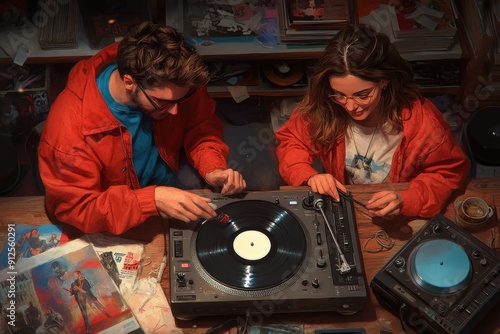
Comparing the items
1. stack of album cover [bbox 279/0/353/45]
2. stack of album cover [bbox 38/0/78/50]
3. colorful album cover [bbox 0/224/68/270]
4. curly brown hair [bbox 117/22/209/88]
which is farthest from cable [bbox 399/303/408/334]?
stack of album cover [bbox 38/0/78/50]

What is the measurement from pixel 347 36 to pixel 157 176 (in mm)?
941

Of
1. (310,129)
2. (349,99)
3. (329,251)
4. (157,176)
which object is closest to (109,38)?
(157,176)

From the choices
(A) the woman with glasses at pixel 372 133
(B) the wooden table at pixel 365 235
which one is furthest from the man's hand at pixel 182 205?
(A) the woman with glasses at pixel 372 133

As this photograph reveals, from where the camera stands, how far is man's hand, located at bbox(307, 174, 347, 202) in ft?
7.67

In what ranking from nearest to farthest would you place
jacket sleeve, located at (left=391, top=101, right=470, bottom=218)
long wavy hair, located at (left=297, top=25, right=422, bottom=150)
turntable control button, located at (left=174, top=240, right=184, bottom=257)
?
turntable control button, located at (left=174, top=240, right=184, bottom=257) → long wavy hair, located at (left=297, top=25, right=422, bottom=150) → jacket sleeve, located at (left=391, top=101, right=470, bottom=218)

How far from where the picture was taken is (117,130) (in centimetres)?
242

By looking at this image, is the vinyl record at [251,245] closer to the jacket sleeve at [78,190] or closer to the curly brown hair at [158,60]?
the jacket sleeve at [78,190]

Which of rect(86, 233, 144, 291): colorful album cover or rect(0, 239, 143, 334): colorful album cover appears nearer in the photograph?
rect(0, 239, 143, 334): colorful album cover

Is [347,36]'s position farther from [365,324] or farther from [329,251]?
[365,324]

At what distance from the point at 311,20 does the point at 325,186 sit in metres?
1.22

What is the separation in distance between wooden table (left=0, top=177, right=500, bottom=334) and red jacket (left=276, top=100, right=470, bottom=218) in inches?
2.5

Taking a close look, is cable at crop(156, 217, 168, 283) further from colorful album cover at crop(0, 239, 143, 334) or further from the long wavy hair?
the long wavy hair

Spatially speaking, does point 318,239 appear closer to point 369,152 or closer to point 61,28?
point 369,152

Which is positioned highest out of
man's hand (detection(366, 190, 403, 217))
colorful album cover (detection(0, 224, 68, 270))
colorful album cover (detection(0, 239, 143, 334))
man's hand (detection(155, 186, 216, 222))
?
man's hand (detection(155, 186, 216, 222))
